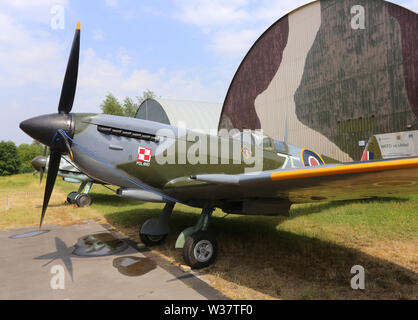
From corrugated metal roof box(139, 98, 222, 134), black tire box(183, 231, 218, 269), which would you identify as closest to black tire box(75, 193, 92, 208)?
black tire box(183, 231, 218, 269)

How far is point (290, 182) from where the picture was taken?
2.60 m

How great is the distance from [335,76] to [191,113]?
18634 mm

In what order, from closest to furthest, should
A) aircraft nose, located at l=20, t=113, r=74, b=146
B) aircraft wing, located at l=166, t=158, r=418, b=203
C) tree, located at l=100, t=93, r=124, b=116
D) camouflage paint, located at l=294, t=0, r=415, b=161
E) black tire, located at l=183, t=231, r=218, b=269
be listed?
aircraft wing, located at l=166, t=158, r=418, b=203, aircraft nose, located at l=20, t=113, r=74, b=146, black tire, located at l=183, t=231, r=218, b=269, camouflage paint, located at l=294, t=0, r=415, b=161, tree, located at l=100, t=93, r=124, b=116

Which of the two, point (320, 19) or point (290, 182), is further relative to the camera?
point (320, 19)

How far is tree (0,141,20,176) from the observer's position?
38500mm

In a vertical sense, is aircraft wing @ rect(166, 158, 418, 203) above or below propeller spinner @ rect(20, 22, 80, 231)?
below

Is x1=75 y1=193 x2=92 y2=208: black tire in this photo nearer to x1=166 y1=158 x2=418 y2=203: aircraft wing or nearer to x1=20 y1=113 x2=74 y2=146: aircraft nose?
x1=20 y1=113 x2=74 y2=146: aircraft nose

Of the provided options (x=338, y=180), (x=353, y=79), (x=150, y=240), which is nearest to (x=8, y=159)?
(x=150, y=240)

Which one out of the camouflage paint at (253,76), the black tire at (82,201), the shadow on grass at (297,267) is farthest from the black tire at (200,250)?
the camouflage paint at (253,76)

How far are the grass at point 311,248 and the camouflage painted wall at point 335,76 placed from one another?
325cm

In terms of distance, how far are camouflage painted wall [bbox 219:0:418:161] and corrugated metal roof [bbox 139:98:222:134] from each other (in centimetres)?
1241
